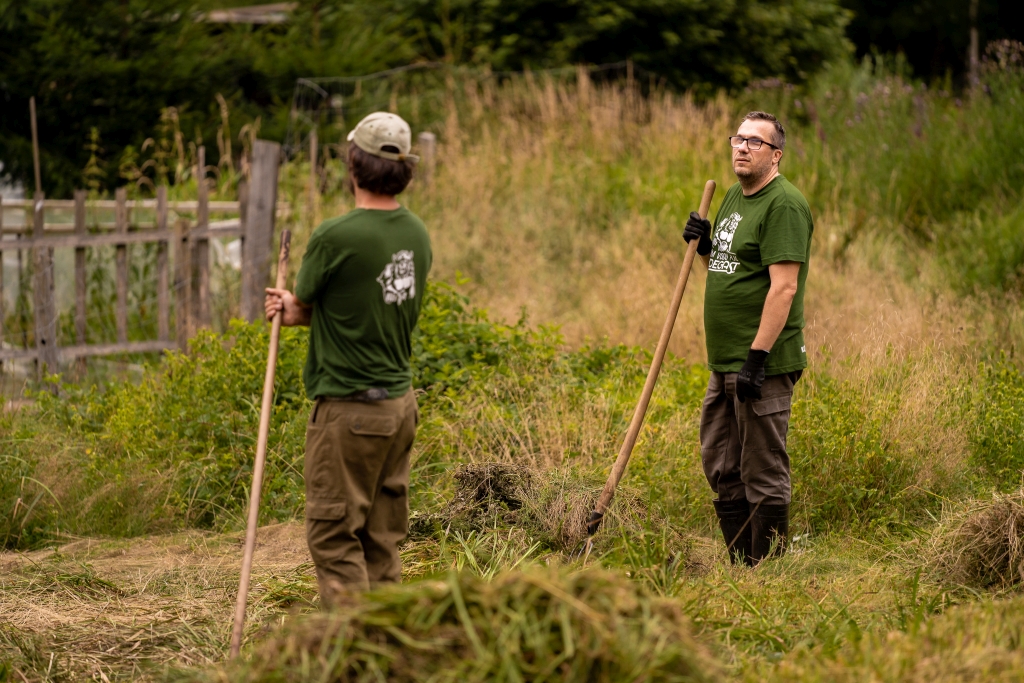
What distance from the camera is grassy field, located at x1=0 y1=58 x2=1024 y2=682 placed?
2668mm

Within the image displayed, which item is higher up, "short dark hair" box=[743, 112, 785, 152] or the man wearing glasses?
"short dark hair" box=[743, 112, 785, 152]

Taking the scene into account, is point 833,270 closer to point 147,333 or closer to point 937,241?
point 937,241

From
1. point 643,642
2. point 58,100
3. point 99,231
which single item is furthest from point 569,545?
point 58,100

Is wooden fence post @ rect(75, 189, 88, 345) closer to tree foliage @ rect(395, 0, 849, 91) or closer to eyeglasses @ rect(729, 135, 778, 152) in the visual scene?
eyeglasses @ rect(729, 135, 778, 152)

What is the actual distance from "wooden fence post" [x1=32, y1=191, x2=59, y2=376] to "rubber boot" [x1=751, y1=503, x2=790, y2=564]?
5.02m

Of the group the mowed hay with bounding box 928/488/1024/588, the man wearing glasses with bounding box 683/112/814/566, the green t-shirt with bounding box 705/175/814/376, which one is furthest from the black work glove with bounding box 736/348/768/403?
the mowed hay with bounding box 928/488/1024/588

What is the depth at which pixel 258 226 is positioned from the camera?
8219mm

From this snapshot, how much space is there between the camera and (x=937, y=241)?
30.9 ft

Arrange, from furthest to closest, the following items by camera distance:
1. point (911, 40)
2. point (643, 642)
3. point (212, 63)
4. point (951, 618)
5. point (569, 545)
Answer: point (911, 40)
point (212, 63)
point (569, 545)
point (951, 618)
point (643, 642)

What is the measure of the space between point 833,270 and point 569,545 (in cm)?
513

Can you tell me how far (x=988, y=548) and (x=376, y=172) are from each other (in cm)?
279

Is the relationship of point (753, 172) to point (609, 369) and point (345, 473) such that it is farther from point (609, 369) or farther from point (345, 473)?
point (609, 369)

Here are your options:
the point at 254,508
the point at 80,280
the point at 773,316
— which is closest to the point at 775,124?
the point at 773,316

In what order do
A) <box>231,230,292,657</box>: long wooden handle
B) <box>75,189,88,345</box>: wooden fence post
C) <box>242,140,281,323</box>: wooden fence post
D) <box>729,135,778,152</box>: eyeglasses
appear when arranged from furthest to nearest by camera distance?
<box>242,140,281,323</box>: wooden fence post < <box>75,189,88,345</box>: wooden fence post < <box>729,135,778,152</box>: eyeglasses < <box>231,230,292,657</box>: long wooden handle
